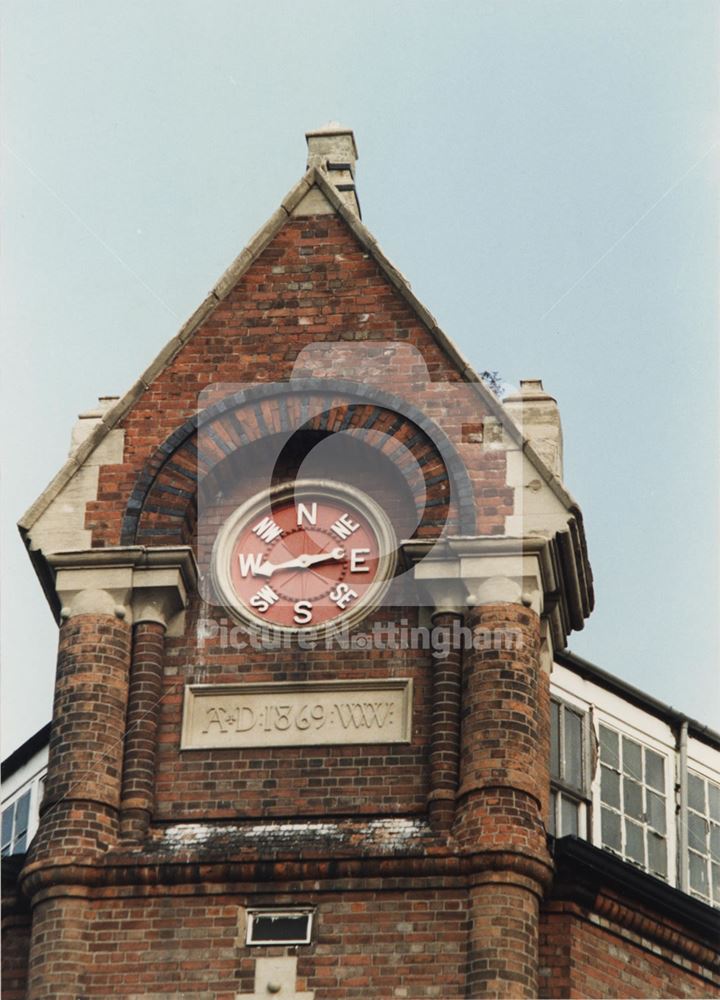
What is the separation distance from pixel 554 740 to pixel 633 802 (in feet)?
4.31

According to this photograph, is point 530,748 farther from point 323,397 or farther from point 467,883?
point 323,397

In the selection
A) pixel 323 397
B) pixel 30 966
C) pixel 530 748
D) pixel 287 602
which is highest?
pixel 323 397

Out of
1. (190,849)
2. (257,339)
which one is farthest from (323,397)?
(190,849)

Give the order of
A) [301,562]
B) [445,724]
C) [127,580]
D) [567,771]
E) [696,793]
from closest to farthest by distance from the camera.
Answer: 1. [445,724]
2. [127,580]
3. [301,562]
4. [567,771]
5. [696,793]

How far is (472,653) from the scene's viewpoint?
99.7 ft

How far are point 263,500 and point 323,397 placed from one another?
51.9 inches

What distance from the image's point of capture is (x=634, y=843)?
33562 millimetres

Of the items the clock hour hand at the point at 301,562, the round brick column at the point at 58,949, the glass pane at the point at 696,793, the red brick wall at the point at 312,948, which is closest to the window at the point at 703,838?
the glass pane at the point at 696,793

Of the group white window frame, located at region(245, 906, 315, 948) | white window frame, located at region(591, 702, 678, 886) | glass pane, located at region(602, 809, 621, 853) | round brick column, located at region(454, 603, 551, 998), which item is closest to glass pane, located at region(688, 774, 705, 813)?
white window frame, located at region(591, 702, 678, 886)

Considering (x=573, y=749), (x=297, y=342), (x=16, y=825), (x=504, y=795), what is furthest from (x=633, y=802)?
(x=16, y=825)

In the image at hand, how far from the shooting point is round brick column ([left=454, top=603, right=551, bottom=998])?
93.2 ft

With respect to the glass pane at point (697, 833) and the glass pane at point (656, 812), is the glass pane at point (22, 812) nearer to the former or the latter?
the glass pane at point (656, 812)

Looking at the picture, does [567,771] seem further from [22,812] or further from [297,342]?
[22,812]

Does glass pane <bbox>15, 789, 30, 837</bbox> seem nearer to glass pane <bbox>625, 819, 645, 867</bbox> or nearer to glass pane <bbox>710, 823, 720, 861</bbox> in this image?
glass pane <bbox>625, 819, 645, 867</bbox>
